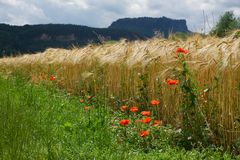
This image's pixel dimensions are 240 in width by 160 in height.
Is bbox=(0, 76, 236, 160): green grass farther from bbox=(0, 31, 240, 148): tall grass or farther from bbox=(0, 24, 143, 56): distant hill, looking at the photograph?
bbox=(0, 24, 143, 56): distant hill

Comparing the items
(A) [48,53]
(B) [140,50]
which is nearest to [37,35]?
(A) [48,53]

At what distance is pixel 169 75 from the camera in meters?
6.69

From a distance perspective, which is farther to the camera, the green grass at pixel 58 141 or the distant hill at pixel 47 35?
the distant hill at pixel 47 35

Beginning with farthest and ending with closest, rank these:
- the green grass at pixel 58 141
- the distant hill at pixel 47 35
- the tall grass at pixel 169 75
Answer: the distant hill at pixel 47 35, the tall grass at pixel 169 75, the green grass at pixel 58 141

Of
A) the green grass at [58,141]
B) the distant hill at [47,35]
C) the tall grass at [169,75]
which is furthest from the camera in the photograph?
the distant hill at [47,35]

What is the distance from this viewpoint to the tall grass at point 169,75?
17.3 ft

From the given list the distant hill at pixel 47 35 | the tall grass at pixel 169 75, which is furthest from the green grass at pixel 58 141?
the distant hill at pixel 47 35

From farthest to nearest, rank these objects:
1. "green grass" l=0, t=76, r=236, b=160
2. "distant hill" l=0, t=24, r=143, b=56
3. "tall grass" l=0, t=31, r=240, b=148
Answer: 1. "distant hill" l=0, t=24, r=143, b=56
2. "tall grass" l=0, t=31, r=240, b=148
3. "green grass" l=0, t=76, r=236, b=160

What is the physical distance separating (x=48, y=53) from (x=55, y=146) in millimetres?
12664

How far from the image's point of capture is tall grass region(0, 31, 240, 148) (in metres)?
5.27

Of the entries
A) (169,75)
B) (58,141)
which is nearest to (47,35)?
(169,75)

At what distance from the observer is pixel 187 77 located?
562 centimetres

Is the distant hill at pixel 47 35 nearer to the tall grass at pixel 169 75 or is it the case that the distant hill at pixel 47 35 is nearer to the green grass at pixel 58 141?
the tall grass at pixel 169 75

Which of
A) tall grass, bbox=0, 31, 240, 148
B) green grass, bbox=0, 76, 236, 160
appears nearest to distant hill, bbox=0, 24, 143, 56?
tall grass, bbox=0, 31, 240, 148
